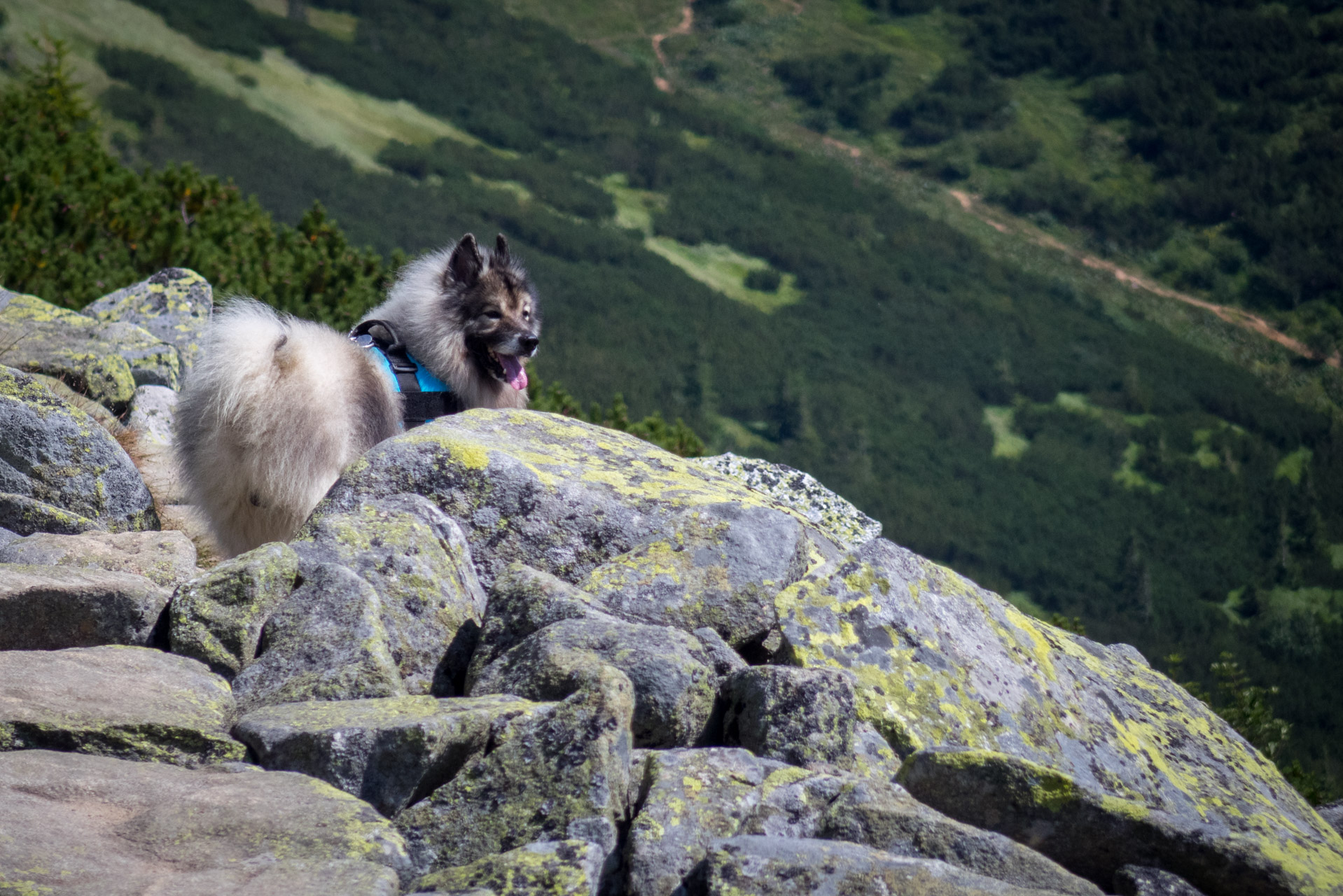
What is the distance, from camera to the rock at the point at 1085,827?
12.2 feet

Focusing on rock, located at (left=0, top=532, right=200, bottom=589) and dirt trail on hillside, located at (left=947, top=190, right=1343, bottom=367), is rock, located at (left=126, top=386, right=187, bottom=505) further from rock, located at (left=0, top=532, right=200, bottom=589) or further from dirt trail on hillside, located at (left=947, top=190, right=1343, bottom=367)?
dirt trail on hillside, located at (left=947, top=190, right=1343, bottom=367)

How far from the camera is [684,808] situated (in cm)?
359

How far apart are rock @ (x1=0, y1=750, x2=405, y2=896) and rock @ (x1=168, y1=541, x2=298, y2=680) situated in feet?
3.13

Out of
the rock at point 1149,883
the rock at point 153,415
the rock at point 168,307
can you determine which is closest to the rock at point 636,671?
the rock at point 1149,883

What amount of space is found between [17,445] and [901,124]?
152 m

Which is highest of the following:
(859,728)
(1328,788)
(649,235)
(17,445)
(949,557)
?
(859,728)

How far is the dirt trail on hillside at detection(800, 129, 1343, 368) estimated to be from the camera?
10506 cm

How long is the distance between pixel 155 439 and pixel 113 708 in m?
6.54

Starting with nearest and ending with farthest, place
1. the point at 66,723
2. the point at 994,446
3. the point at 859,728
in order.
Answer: the point at 66,723 < the point at 859,728 < the point at 994,446

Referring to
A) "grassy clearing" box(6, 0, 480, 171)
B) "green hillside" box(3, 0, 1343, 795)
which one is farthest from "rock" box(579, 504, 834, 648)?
"grassy clearing" box(6, 0, 480, 171)

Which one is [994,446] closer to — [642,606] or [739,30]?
[739,30]

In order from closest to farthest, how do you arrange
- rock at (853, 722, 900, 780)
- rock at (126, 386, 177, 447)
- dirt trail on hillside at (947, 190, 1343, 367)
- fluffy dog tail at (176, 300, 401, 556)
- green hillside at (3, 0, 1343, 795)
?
rock at (853, 722, 900, 780), fluffy dog tail at (176, 300, 401, 556), rock at (126, 386, 177, 447), green hillside at (3, 0, 1343, 795), dirt trail on hillside at (947, 190, 1343, 367)

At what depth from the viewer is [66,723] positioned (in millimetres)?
3555

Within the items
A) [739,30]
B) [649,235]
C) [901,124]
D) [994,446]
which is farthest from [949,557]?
[739,30]
